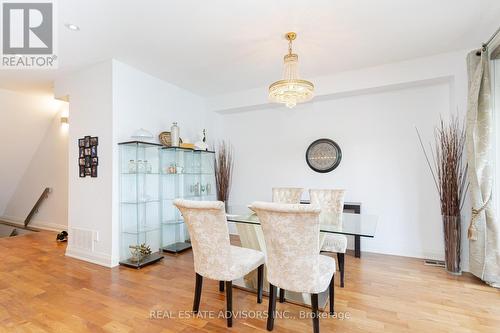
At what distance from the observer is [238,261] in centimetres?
211

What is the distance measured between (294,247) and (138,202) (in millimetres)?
2619

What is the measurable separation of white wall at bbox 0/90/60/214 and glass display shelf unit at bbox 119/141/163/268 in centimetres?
290

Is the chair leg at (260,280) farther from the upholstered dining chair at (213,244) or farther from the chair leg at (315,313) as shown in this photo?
the chair leg at (315,313)

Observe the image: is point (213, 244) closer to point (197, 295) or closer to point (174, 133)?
point (197, 295)

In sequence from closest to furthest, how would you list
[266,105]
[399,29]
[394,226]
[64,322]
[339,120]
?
[64,322] < [399,29] < [394,226] < [339,120] < [266,105]

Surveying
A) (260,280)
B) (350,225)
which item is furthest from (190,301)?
(350,225)

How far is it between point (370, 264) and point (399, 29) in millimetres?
2849

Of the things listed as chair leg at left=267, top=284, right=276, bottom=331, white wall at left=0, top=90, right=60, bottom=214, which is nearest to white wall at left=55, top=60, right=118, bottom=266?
white wall at left=0, top=90, right=60, bottom=214

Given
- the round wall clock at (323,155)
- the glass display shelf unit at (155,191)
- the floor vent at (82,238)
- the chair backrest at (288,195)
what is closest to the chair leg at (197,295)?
the glass display shelf unit at (155,191)

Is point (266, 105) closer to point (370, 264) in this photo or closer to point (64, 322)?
point (370, 264)

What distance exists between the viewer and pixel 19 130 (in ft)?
16.8

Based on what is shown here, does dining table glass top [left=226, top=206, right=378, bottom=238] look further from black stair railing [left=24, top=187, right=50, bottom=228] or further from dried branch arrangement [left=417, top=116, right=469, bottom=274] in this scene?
black stair railing [left=24, top=187, right=50, bottom=228]

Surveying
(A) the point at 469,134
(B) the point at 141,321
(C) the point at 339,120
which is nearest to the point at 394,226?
(A) the point at 469,134

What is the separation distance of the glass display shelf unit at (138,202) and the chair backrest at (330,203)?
2341 mm
